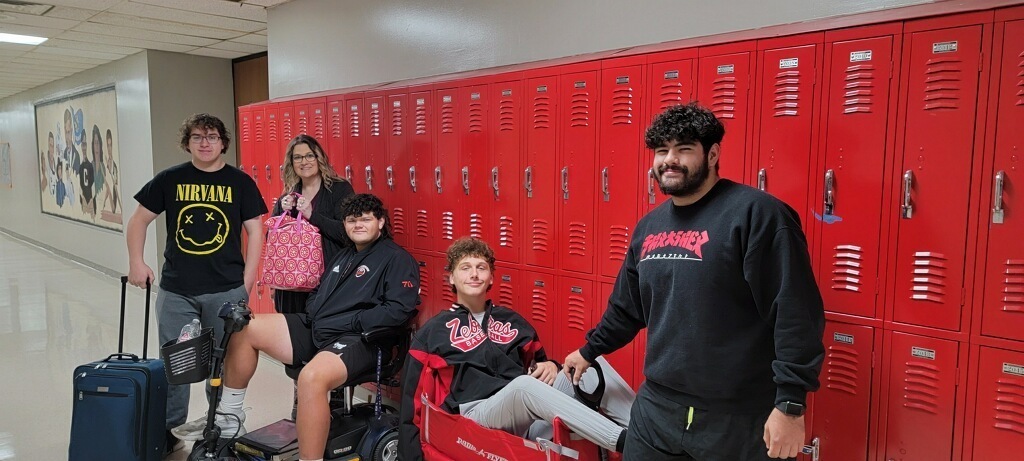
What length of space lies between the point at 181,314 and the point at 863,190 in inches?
118

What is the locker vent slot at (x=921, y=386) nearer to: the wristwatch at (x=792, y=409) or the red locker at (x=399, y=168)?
the wristwatch at (x=792, y=409)

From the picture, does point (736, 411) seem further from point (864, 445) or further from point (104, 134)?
point (104, 134)

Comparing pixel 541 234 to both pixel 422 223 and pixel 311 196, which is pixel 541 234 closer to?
pixel 422 223

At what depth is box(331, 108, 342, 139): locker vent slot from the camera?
13.5 ft

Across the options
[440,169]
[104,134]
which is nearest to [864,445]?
[440,169]

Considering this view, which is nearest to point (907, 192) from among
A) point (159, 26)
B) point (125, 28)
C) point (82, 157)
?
point (159, 26)

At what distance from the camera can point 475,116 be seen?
3.26m

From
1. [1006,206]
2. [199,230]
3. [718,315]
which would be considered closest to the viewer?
[718,315]

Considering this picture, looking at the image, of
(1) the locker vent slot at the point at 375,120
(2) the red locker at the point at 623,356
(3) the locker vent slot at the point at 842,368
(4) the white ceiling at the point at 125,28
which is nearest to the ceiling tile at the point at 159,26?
(4) the white ceiling at the point at 125,28

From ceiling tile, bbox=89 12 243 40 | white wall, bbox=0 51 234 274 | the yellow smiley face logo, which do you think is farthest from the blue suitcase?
white wall, bbox=0 51 234 274

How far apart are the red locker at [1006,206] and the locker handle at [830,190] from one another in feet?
1.35

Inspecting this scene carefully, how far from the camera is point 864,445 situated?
2.14m

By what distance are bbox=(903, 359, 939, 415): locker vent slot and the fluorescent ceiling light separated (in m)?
7.76

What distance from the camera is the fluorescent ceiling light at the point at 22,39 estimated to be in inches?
249
